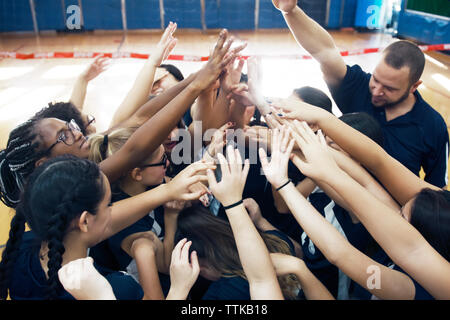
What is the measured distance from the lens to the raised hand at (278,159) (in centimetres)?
125

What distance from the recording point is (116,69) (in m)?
6.95

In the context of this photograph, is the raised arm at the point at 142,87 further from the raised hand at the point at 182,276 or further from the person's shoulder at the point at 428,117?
the person's shoulder at the point at 428,117

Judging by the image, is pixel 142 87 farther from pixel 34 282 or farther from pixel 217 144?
pixel 34 282

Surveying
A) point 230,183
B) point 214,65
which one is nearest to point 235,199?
point 230,183

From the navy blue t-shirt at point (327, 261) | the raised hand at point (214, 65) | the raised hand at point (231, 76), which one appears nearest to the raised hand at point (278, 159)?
the raised hand at point (214, 65)

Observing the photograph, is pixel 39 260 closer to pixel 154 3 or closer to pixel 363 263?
pixel 363 263

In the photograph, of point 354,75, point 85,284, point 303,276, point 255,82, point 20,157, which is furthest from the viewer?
point 354,75

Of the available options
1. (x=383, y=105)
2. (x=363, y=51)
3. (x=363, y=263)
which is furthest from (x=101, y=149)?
(x=363, y=51)

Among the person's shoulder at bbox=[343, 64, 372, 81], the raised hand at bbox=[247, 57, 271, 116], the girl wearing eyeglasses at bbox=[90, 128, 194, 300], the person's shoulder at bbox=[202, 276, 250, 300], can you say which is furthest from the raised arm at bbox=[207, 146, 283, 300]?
the person's shoulder at bbox=[343, 64, 372, 81]

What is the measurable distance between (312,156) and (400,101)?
1120 mm

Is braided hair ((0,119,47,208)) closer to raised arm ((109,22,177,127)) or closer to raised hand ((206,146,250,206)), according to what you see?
raised arm ((109,22,177,127))

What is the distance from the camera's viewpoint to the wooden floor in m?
5.25

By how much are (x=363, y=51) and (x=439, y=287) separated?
7784 mm

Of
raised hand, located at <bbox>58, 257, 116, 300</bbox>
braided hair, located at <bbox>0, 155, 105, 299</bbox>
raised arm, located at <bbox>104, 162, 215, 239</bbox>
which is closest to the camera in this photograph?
raised hand, located at <bbox>58, 257, 116, 300</bbox>
